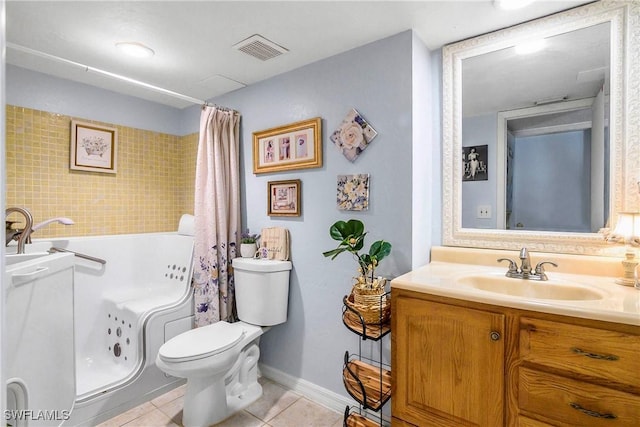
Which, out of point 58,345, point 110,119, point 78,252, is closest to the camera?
point 58,345

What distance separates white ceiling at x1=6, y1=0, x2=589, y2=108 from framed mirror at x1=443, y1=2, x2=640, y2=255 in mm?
139

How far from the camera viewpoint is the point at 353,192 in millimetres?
1802

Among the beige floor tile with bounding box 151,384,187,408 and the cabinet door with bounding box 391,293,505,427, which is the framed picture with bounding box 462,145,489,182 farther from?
the beige floor tile with bounding box 151,384,187,408

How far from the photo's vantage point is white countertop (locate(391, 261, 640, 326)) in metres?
0.96

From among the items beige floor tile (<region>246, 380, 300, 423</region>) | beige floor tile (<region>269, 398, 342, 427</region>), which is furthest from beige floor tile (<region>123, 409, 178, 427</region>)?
beige floor tile (<region>269, 398, 342, 427</region>)

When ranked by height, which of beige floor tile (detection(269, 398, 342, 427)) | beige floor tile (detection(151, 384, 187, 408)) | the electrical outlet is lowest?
beige floor tile (detection(151, 384, 187, 408))

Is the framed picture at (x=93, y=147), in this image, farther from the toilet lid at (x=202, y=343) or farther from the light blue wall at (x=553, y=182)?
the light blue wall at (x=553, y=182)

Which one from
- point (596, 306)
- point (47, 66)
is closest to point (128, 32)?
point (47, 66)

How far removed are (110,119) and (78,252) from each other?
1057 millimetres

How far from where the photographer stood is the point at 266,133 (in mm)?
2203

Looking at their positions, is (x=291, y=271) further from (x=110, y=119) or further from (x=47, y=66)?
(x=47, y=66)

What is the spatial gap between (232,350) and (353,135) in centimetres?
138

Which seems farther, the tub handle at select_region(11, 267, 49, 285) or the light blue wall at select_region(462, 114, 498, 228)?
the light blue wall at select_region(462, 114, 498, 228)

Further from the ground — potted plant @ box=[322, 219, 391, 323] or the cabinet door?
potted plant @ box=[322, 219, 391, 323]
